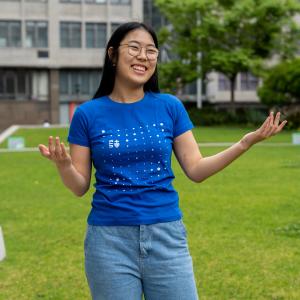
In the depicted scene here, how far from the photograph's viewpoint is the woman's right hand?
2.93m

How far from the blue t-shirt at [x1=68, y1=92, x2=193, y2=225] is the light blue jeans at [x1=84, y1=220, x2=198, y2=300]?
0.06 metres

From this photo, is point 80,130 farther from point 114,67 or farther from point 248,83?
point 248,83

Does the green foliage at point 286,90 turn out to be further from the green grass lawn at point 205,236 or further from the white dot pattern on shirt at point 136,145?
the white dot pattern on shirt at point 136,145

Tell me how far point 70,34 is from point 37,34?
269 cm

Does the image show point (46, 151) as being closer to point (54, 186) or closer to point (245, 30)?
point (54, 186)

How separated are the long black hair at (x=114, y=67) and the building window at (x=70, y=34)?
54.0 m

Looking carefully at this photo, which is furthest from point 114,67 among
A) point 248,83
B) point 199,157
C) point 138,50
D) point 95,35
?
point 248,83

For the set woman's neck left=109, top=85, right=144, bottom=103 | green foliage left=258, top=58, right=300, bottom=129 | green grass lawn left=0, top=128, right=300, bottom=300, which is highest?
woman's neck left=109, top=85, right=144, bottom=103

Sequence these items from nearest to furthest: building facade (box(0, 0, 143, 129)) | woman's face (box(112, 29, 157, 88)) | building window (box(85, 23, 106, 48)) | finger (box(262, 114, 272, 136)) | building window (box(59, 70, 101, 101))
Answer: finger (box(262, 114, 272, 136)) < woman's face (box(112, 29, 157, 88)) < building facade (box(0, 0, 143, 129)) < building window (box(59, 70, 101, 101)) < building window (box(85, 23, 106, 48))

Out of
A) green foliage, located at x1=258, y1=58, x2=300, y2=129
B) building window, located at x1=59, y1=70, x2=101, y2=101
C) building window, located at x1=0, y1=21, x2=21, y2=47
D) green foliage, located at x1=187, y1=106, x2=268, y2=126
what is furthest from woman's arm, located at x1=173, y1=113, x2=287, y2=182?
building window, located at x1=59, y1=70, x2=101, y2=101

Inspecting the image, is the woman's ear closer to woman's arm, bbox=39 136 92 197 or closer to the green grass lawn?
woman's arm, bbox=39 136 92 197

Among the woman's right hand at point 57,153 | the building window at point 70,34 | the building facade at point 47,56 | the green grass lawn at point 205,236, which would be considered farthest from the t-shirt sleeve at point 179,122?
the building window at point 70,34

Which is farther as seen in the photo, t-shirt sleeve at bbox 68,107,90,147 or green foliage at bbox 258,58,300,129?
green foliage at bbox 258,58,300,129

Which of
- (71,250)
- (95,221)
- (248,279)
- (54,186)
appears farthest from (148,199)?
(54,186)
